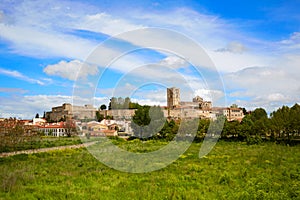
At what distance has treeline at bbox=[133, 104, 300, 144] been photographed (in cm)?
4181

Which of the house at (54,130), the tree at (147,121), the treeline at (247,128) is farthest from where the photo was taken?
the house at (54,130)

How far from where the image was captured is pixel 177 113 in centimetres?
8706

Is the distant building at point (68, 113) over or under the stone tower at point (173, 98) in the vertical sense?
under

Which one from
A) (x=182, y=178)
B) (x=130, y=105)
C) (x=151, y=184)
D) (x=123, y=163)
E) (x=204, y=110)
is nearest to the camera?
(x=151, y=184)

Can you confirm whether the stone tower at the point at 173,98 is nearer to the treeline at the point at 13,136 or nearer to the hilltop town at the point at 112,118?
the hilltop town at the point at 112,118

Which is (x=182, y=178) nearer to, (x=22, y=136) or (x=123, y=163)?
(x=123, y=163)

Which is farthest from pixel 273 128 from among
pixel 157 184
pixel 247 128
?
pixel 157 184

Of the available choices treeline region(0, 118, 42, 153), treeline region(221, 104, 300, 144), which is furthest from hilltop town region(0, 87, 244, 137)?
treeline region(0, 118, 42, 153)

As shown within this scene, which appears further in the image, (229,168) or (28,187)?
(229,168)

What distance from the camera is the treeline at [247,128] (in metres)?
41.8

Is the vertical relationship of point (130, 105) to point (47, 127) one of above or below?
above

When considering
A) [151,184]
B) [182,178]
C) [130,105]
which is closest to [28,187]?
[151,184]

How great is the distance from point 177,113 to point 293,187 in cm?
7501

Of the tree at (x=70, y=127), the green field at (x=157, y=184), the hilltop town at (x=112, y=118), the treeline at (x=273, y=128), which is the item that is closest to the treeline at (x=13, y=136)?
the hilltop town at (x=112, y=118)
